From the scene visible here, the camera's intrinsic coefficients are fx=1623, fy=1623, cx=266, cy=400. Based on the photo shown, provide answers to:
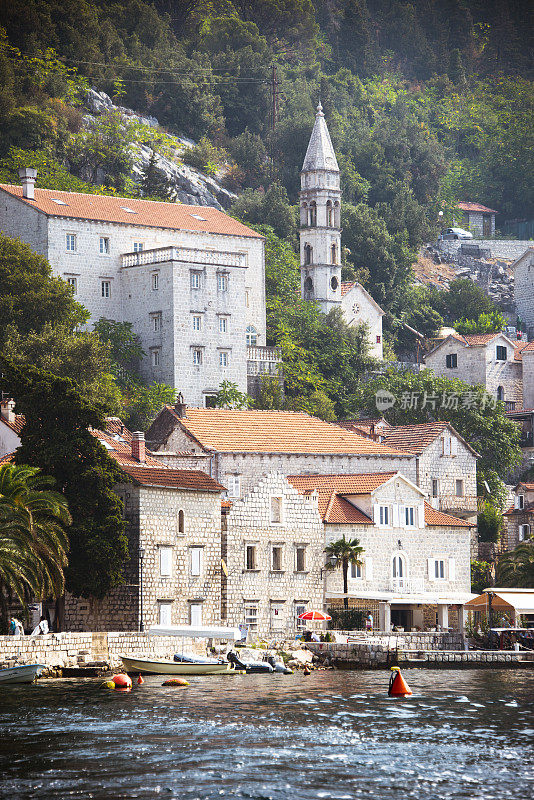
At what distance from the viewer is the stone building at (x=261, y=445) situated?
264 feet

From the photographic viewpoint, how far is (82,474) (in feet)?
209

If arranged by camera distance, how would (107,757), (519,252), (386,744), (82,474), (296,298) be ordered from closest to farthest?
1. (107,757)
2. (386,744)
3. (82,474)
4. (296,298)
5. (519,252)

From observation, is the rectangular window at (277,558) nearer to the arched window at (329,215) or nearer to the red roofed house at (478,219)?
the arched window at (329,215)

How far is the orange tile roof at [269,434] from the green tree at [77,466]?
15.6 meters

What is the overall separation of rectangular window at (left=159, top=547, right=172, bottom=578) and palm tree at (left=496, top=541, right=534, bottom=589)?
23.1 meters

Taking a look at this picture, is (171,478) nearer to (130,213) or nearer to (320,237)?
(130,213)

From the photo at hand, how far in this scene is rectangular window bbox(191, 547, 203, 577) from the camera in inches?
2681

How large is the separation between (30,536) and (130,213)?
53.9m

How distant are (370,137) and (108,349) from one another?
273ft

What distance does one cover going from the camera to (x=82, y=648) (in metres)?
58.8

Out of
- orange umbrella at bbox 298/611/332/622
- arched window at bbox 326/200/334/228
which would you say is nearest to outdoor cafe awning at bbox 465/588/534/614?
orange umbrella at bbox 298/611/332/622

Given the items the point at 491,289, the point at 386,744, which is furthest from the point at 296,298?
the point at 386,744

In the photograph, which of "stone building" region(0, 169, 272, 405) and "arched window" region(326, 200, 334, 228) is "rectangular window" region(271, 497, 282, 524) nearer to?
"stone building" region(0, 169, 272, 405)

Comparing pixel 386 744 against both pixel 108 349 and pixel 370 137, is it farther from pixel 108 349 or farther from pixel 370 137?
pixel 370 137
